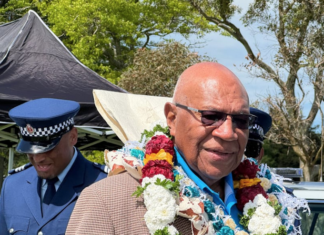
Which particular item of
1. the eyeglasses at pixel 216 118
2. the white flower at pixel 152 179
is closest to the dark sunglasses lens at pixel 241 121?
the eyeglasses at pixel 216 118

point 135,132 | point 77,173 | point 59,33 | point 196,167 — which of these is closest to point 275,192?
point 196,167

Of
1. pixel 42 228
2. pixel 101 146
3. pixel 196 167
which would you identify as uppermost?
pixel 196 167

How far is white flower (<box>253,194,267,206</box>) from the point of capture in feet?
7.76

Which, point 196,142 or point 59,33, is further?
point 59,33

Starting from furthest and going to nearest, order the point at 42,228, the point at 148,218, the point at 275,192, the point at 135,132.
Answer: the point at 135,132
the point at 42,228
the point at 275,192
the point at 148,218

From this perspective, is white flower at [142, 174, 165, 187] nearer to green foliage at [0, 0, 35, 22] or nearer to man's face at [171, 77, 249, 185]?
man's face at [171, 77, 249, 185]

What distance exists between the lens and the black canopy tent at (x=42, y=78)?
20.0ft

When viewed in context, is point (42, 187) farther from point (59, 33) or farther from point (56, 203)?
point (59, 33)

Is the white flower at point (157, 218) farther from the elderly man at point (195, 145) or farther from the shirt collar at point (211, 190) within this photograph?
the shirt collar at point (211, 190)

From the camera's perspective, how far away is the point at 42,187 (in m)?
3.37

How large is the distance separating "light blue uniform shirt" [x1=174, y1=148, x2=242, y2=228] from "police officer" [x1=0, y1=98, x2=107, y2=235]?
120cm

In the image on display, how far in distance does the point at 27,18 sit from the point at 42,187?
537cm

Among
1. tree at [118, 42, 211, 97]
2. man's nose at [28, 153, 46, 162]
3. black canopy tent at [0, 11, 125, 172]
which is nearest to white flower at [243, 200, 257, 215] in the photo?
man's nose at [28, 153, 46, 162]

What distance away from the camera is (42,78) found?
21.9 feet
